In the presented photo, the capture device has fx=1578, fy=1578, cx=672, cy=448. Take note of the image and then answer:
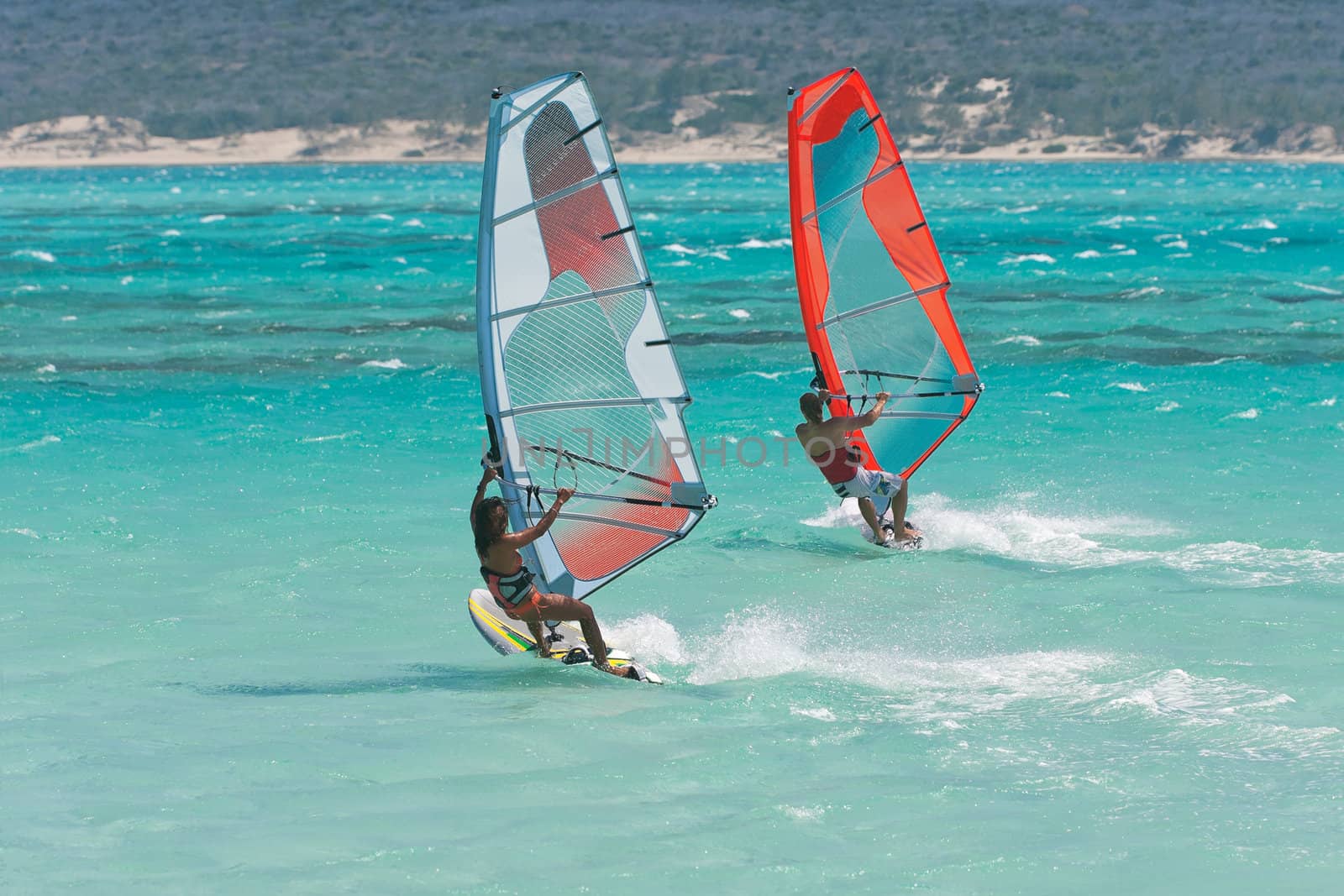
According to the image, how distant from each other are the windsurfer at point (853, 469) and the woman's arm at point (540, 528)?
3653mm

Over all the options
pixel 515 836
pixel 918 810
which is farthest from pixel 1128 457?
pixel 515 836

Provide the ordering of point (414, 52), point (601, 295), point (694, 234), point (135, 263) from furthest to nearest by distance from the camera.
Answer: point (414, 52) < point (694, 234) < point (135, 263) < point (601, 295)

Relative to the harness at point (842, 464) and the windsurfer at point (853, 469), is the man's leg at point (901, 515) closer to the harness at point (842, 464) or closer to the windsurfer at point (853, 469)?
the windsurfer at point (853, 469)

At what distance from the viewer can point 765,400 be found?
21.3 m

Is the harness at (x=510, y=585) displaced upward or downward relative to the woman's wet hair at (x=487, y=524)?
downward

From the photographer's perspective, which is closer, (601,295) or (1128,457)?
(601,295)

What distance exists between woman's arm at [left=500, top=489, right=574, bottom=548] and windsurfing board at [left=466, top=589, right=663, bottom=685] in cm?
111

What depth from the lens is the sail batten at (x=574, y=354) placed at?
31.1ft

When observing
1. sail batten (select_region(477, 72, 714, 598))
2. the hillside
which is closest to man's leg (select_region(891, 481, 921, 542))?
sail batten (select_region(477, 72, 714, 598))

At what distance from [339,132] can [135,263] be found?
112659 mm

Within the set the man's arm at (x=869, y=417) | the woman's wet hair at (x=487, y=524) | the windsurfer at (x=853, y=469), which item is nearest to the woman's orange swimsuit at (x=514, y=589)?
the woman's wet hair at (x=487, y=524)

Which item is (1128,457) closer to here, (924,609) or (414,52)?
(924,609)

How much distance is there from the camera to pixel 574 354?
992 cm

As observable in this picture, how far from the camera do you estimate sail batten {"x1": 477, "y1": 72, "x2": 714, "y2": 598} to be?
31.1 feet
